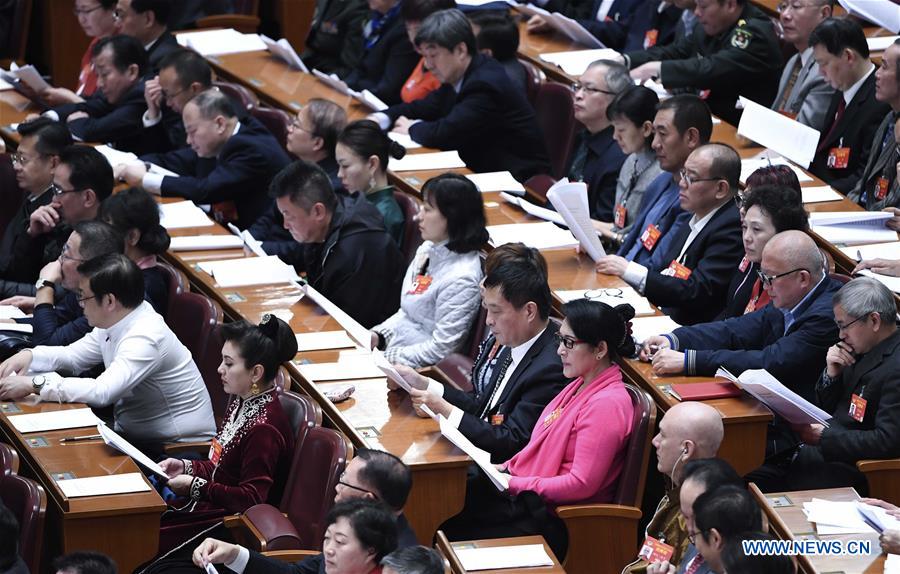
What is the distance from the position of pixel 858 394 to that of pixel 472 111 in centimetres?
256

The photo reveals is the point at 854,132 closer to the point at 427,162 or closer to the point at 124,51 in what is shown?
the point at 427,162

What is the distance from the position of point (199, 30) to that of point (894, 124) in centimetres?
379

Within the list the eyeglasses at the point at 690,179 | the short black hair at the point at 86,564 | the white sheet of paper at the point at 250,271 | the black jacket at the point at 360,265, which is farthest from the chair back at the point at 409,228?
the short black hair at the point at 86,564

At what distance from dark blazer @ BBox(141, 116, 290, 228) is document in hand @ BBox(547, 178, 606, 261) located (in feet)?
4.99

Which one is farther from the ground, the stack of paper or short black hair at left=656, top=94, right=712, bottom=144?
short black hair at left=656, top=94, right=712, bottom=144

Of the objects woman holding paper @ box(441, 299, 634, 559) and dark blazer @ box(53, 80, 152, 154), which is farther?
dark blazer @ box(53, 80, 152, 154)

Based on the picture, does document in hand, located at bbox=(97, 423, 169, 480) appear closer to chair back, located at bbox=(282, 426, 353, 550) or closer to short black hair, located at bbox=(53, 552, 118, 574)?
chair back, located at bbox=(282, 426, 353, 550)

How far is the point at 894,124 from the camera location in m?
5.34

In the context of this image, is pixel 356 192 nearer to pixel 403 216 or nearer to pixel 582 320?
pixel 403 216

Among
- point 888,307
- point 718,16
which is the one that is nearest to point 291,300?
point 888,307

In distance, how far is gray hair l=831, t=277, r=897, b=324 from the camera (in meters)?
4.12

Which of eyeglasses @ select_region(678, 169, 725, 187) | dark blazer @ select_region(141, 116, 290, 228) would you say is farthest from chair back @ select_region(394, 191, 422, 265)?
eyeglasses @ select_region(678, 169, 725, 187)

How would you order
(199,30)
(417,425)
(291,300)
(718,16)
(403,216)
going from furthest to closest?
1. (199,30)
2. (718,16)
3. (403,216)
4. (291,300)
5. (417,425)

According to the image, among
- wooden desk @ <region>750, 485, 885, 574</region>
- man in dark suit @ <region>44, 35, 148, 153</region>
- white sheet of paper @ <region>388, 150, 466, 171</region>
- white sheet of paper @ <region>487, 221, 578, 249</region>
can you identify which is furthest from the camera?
man in dark suit @ <region>44, 35, 148, 153</region>
